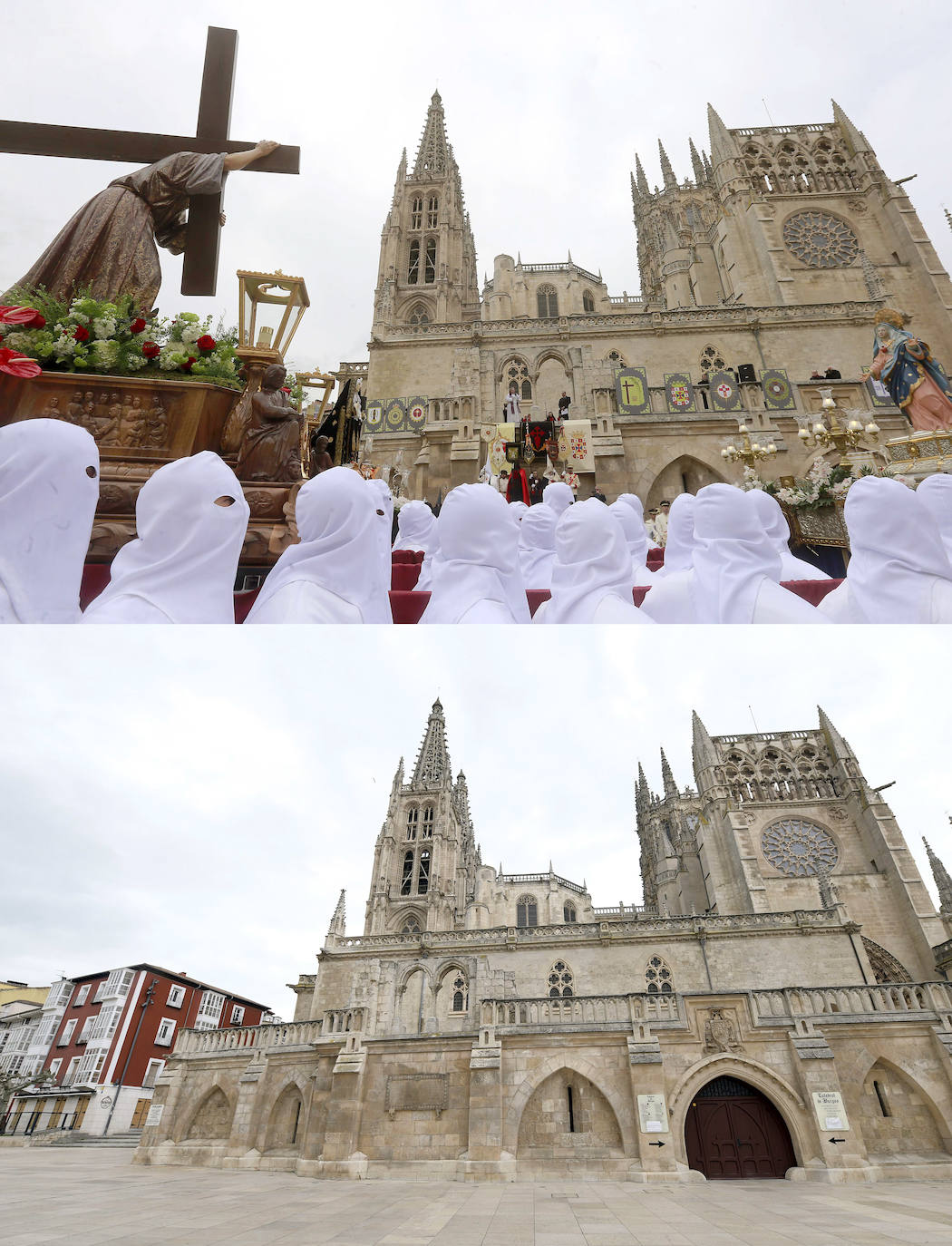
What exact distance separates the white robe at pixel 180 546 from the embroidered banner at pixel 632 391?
67.8 feet

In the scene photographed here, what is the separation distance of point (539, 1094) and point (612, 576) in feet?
35.2

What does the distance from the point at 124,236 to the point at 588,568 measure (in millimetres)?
6357

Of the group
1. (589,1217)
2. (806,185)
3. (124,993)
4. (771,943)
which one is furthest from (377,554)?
(806,185)

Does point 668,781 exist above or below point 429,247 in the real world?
below

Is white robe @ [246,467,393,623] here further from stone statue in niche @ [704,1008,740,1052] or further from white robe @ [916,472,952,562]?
stone statue in niche @ [704,1008,740,1052]

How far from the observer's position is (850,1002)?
1061cm

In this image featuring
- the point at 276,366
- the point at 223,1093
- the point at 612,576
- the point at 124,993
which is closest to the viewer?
the point at 612,576

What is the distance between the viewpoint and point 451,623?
335 centimetres

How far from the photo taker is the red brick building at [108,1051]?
2223 cm

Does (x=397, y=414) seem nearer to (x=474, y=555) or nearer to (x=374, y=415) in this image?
(x=374, y=415)

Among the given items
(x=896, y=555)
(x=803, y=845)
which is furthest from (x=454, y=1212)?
(x=803, y=845)

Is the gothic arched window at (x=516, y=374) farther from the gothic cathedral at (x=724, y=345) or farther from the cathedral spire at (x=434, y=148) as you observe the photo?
the cathedral spire at (x=434, y=148)

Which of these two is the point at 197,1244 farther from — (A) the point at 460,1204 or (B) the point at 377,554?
(B) the point at 377,554

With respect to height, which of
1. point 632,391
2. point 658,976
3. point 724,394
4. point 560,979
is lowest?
point 560,979
